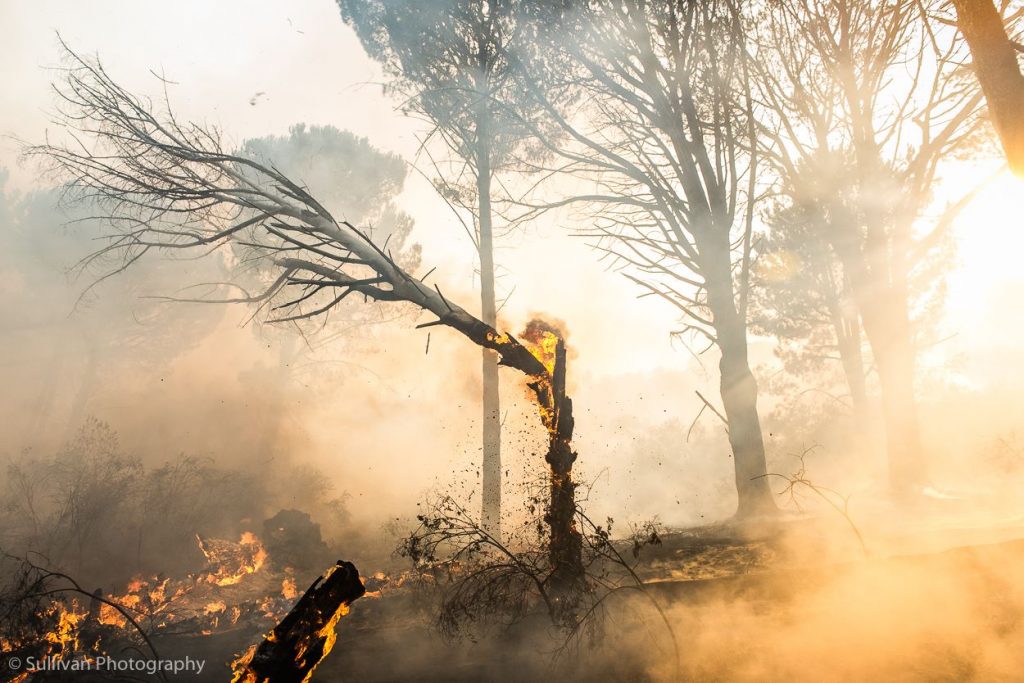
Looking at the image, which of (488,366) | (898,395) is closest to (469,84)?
(488,366)

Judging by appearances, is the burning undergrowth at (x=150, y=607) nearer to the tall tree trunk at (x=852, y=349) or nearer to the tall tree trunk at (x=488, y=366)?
the tall tree trunk at (x=488, y=366)

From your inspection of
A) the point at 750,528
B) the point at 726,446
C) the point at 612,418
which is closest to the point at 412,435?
the point at 612,418

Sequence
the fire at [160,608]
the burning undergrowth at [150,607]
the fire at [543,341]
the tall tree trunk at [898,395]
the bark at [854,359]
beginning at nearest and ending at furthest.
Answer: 1. the fire at [543,341]
2. the burning undergrowth at [150,607]
3. the fire at [160,608]
4. the tall tree trunk at [898,395]
5. the bark at [854,359]

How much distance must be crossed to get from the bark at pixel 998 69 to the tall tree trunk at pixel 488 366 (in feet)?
25.7

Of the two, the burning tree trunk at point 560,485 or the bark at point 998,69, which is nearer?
the bark at point 998,69

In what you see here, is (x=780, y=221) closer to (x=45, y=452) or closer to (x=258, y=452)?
(x=258, y=452)

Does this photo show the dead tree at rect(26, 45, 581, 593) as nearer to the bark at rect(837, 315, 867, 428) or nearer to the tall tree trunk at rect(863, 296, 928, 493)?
the tall tree trunk at rect(863, 296, 928, 493)

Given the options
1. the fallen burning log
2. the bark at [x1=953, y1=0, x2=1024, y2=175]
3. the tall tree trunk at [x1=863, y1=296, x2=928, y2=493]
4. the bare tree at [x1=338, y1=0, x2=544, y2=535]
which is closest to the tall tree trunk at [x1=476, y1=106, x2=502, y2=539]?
the bare tree at [x1=338, y1=0, x2=544, y2=535]

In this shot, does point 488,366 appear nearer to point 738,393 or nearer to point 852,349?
point 738,393

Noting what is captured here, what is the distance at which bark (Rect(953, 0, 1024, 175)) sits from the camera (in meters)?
3.74

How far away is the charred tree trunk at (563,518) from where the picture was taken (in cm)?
541

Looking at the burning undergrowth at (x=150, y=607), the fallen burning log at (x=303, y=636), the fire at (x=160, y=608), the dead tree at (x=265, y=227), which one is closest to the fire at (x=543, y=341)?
the dead tree at (x=265, y=227)

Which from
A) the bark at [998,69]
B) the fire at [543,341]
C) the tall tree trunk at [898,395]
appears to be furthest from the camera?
the tall tree trunk at [898,395]

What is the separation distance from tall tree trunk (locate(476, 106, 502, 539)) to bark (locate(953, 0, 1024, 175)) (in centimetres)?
785
